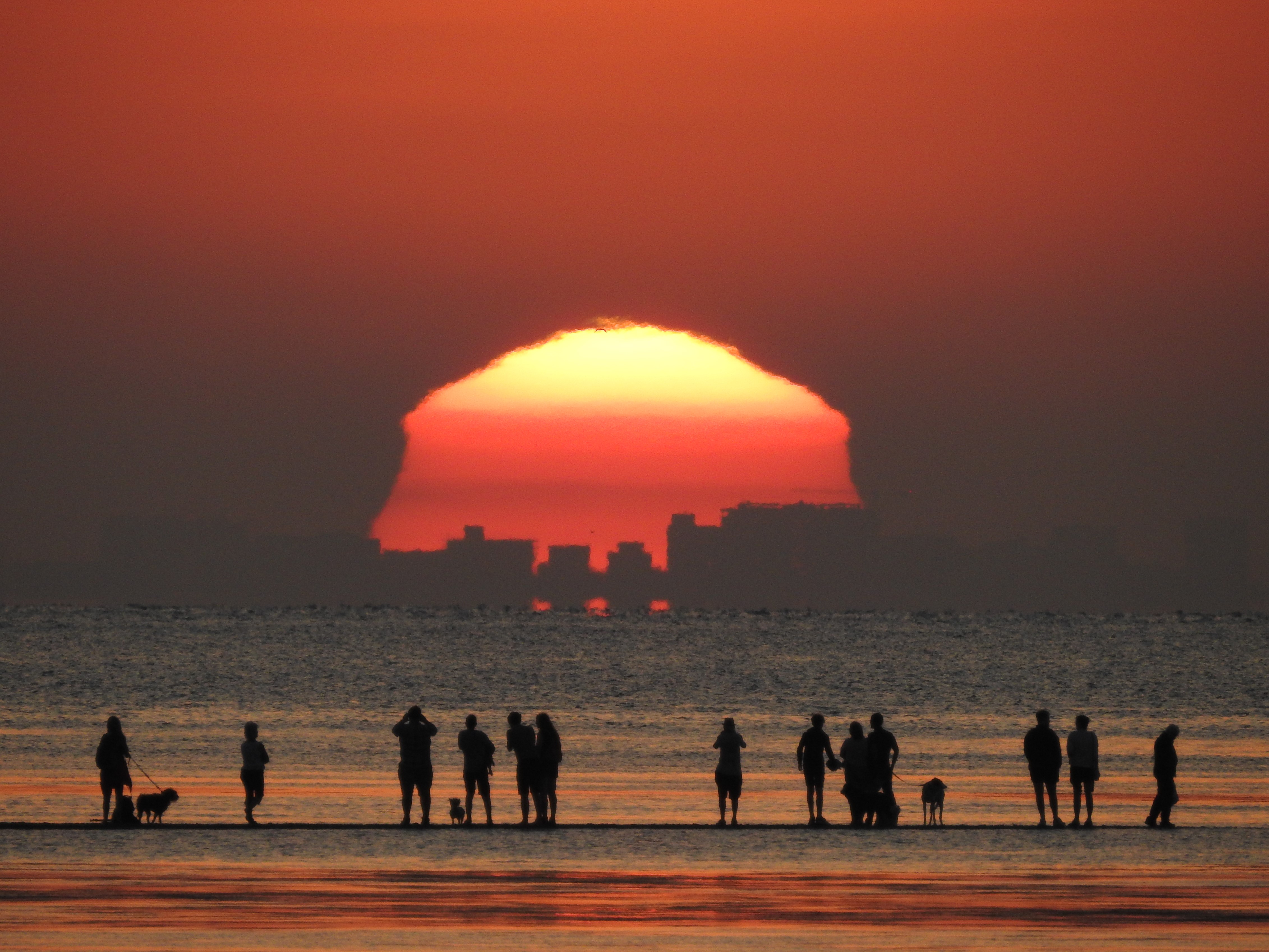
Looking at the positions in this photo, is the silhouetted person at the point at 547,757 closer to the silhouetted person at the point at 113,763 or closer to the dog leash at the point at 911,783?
the silhouetted person at the point at 113,763

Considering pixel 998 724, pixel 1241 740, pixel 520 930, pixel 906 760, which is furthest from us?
pixel 998 724

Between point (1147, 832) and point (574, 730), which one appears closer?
point (1147, 832)

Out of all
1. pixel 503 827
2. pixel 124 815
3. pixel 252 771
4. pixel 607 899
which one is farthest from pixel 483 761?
pixel 607 899

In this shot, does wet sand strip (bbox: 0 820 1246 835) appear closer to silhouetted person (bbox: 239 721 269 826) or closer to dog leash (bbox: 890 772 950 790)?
silhouetted person (bbox: 239 721 269 826)

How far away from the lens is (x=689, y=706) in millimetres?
112250

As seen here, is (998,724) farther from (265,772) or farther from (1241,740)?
(265,772)

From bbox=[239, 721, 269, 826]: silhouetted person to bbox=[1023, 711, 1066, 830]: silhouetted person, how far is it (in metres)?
11.8

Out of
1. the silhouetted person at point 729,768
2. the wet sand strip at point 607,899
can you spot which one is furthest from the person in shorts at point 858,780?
the wet sand strip at point 607,899

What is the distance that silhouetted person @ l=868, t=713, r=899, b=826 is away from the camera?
94.9ft

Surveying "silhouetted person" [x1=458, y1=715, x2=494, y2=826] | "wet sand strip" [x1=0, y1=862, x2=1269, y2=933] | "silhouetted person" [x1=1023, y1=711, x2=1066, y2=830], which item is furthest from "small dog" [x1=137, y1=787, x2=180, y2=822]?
"silhouetted person" [x1=1023, y1=711, x2=1066, y2=830]

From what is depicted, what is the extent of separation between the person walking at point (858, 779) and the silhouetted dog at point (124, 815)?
1087 centimetres

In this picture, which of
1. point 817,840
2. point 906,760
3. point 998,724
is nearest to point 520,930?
point 817,840

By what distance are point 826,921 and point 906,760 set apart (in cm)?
4317

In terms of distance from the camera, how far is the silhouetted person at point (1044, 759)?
29031 millimetres
